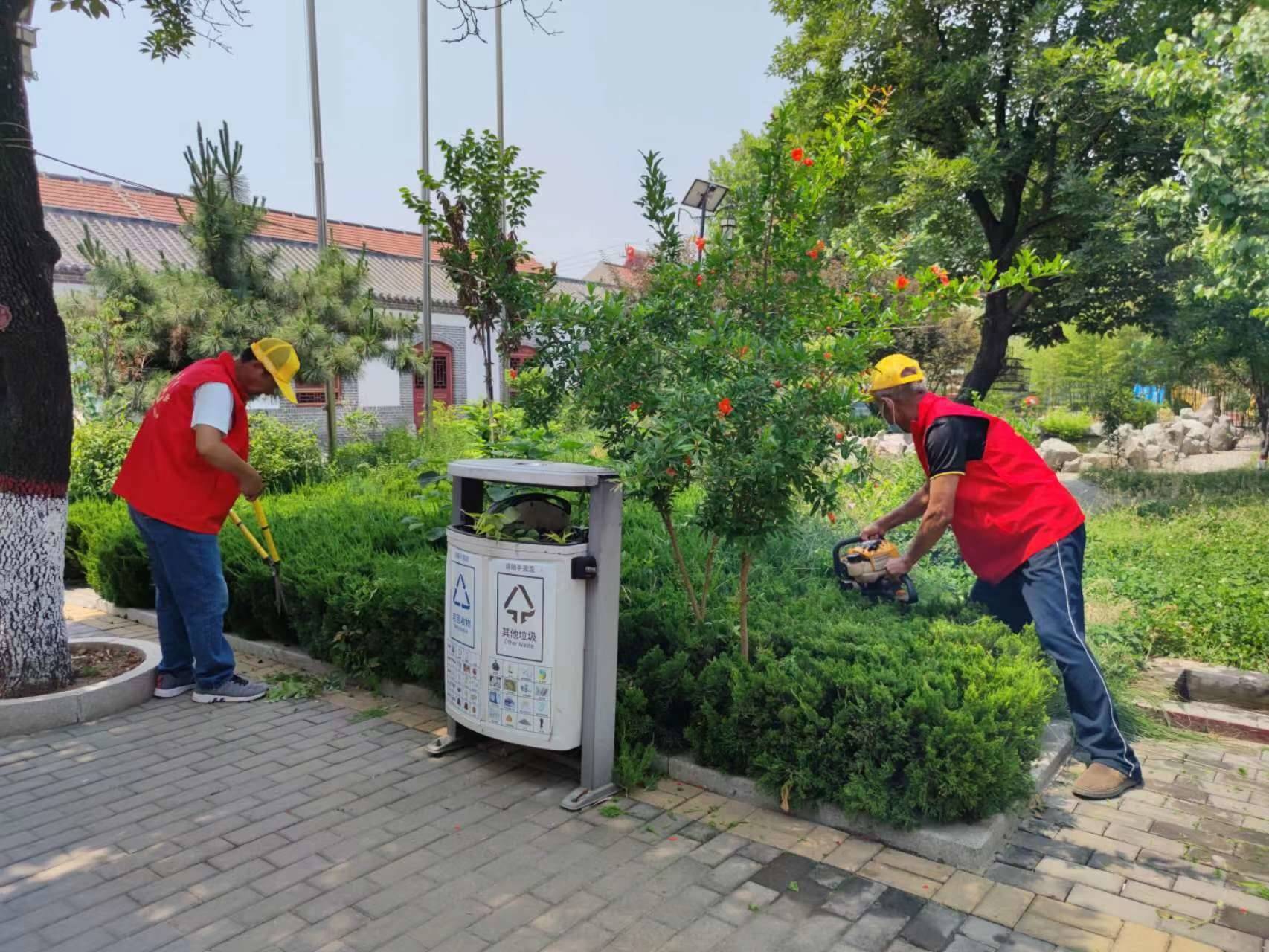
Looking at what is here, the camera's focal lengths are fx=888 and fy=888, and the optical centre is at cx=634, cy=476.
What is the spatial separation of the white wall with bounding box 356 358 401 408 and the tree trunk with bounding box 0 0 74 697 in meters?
20.2

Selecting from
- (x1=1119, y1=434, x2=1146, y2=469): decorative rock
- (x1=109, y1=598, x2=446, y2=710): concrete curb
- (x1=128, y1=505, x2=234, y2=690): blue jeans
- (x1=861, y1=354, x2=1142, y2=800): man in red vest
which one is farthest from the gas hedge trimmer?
(x1=1119, y1=434, x2=1146, y2=469): decorative rock

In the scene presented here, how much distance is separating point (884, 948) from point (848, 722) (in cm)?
85

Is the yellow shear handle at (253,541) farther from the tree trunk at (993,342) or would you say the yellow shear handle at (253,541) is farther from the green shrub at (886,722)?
the tree trunk at (993,342)

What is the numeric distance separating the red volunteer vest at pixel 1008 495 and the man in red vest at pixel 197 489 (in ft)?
11.2

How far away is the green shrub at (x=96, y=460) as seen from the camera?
8656 mm

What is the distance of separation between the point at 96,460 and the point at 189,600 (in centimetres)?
507

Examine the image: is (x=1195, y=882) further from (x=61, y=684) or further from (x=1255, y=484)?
(x=1255, y=484)

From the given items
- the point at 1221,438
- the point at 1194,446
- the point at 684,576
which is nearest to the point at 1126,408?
the point at 1221,438

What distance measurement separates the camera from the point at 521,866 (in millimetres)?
3141

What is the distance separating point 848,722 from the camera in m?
3.38

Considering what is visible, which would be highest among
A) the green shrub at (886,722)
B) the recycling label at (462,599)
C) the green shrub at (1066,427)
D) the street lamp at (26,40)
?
the street lamp at (26,40)

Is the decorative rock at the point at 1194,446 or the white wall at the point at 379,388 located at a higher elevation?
the white wall at the point at 379,388

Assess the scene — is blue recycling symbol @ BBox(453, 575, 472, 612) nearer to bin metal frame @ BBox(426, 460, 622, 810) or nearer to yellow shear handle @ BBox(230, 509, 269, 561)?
bin metal frame @ BBox(426, 460, 622, 810)

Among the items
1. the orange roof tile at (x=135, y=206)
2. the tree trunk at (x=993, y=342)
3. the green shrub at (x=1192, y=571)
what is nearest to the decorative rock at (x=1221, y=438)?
the tree trunk at (x=993, y=342)
